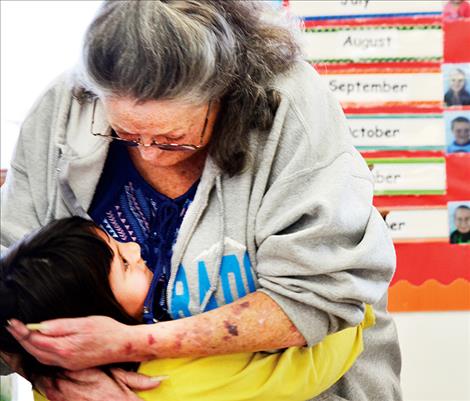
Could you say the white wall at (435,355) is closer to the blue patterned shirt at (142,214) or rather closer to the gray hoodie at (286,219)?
the gray hoodie at (286,219)

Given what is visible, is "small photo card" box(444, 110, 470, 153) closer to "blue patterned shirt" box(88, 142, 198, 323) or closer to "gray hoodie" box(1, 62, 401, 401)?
"gray hoodie" box(1, 62, 401, 401)

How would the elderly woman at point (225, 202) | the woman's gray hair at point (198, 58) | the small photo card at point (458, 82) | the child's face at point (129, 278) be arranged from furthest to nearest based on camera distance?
the small photo card at point (458, 82) < the child's face at point (129, 278) < the elderly woman at point (225, 202) < the woman's gray hair at point (198, 58)

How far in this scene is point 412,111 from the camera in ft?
7.12

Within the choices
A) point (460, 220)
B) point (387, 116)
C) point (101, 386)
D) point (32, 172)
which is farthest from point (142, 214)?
point (460, 220)

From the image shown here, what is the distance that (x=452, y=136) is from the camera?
216cm

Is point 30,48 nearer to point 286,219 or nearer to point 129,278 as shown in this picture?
point 129,278

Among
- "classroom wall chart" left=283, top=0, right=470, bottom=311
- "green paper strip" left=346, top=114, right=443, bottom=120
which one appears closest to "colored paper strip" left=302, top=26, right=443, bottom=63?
"classroom wall chart" left=283, top=0, right=470, bottom=311

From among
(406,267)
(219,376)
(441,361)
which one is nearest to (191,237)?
(219,376)

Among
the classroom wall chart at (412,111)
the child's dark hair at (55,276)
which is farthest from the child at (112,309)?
the classroom wall chart at (412,111)

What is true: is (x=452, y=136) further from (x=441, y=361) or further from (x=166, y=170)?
(x=166, y=170)

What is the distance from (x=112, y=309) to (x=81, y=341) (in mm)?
109

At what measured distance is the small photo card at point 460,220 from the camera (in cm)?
217

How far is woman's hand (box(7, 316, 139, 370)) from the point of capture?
4.59 ft

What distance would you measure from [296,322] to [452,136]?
3.29 feet
